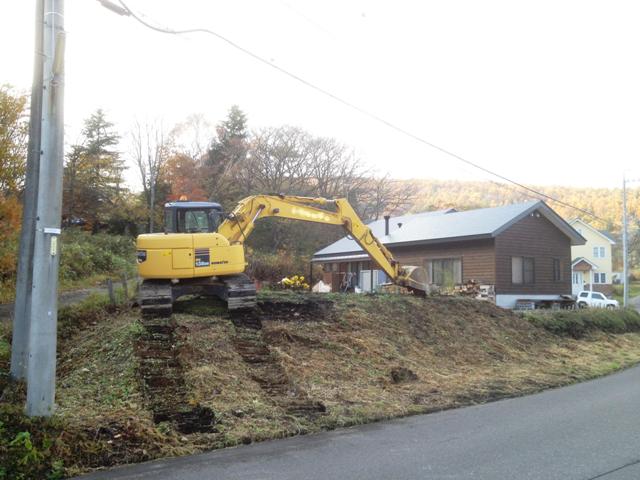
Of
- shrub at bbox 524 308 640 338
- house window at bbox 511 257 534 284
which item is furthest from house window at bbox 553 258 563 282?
shrub at bbox 524 308 640 338

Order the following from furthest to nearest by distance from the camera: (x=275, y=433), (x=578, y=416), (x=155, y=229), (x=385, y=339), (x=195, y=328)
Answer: (x=155, y=229) < (x=385, y=339) < (x=195, y=328) < (x=578, y=416) < (x=275, y=433)

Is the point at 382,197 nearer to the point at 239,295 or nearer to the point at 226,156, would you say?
the point at 226,156

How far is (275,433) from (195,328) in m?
4.36

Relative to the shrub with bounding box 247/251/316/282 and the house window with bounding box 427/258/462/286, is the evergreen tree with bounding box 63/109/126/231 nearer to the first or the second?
the shrub with bounding box 247/251/316/282

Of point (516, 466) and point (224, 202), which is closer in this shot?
point (516, 466)

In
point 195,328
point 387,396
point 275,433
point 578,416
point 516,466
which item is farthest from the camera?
point 195,328

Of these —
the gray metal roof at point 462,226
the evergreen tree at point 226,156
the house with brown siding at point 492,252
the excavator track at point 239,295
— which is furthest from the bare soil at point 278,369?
the evergreen tree at point 226,156

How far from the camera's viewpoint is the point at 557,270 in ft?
108

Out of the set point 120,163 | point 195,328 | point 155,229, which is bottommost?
point 195,328

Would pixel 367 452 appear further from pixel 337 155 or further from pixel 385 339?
pixel 337 155

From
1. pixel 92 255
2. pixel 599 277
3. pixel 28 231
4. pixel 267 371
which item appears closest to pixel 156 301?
pixel 267 371

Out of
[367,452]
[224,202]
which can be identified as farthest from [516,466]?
[224,202]

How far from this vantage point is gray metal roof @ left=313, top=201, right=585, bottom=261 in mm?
29378

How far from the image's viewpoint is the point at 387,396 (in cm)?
1001
